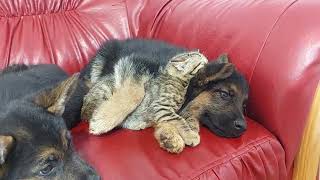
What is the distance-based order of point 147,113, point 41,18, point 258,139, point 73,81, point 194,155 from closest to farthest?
1. point 73,81
2. point 194,155
3. point 258,139
4. point 147,113
5. point 41,18

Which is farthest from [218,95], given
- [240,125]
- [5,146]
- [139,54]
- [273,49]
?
[5,146]

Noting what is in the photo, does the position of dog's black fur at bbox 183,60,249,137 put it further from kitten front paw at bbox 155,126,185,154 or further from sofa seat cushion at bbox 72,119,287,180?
kitten front paw at bbox 155,126,185,154

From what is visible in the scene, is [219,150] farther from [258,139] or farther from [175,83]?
[175,83]

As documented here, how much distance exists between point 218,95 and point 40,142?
0.69 m

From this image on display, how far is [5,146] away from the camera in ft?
3.73

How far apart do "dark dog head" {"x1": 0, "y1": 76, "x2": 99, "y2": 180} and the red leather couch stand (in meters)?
0.12

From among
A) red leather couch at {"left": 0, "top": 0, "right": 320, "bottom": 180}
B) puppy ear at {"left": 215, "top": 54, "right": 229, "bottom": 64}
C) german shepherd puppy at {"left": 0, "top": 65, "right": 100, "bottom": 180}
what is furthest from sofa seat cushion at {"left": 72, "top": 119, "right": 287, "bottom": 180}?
puppy ear at {"left": 215, "top": 54, "right": 229, "bottom": 64}

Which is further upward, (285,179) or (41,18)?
(41,18)

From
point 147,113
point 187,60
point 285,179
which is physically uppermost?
point 187,60

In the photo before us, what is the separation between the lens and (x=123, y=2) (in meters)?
2.27

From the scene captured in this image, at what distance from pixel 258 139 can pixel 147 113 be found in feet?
1.35

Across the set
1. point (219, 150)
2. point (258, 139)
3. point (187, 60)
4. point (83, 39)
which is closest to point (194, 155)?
point (219, 150)

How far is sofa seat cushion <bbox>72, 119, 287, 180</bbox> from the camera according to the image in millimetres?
1373

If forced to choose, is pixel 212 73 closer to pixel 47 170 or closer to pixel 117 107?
pixel 117 107
